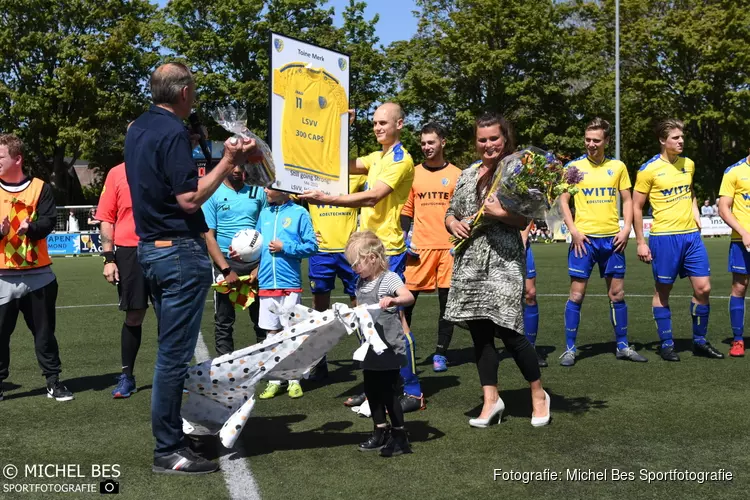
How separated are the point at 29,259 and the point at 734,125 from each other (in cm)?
4568

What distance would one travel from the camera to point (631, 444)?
17.1 feet

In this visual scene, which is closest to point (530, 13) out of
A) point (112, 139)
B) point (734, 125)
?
point (734, 125)

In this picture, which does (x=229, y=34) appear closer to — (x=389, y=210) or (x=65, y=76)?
(x=65, y=76)

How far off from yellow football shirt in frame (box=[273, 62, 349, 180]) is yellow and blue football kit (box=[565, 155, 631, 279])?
3.43 m

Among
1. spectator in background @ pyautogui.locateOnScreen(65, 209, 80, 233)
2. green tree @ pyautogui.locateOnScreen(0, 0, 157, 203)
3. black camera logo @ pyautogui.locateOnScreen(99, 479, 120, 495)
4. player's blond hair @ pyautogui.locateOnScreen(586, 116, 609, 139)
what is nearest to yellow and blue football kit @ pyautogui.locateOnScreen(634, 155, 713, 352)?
player's blond hair @ pyautogui.locateOnScreen(586, 116, 609, 139)

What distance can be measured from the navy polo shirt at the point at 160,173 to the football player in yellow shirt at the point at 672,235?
505cm

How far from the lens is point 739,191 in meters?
8.40

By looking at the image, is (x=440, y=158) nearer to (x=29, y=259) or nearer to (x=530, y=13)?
(x=29, y=259)

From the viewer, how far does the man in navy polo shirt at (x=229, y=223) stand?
745 centimetres

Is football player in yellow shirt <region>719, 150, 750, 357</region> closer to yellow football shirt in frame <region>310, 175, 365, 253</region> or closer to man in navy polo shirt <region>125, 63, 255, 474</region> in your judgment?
yellow football shirt in frame <region>310, 175, 365, 253</region>

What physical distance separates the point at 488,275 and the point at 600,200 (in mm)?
2892

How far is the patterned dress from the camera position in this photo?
220 inches

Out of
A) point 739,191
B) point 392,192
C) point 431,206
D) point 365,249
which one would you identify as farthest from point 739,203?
point 365,249

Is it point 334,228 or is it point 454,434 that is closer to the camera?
point 454,434
